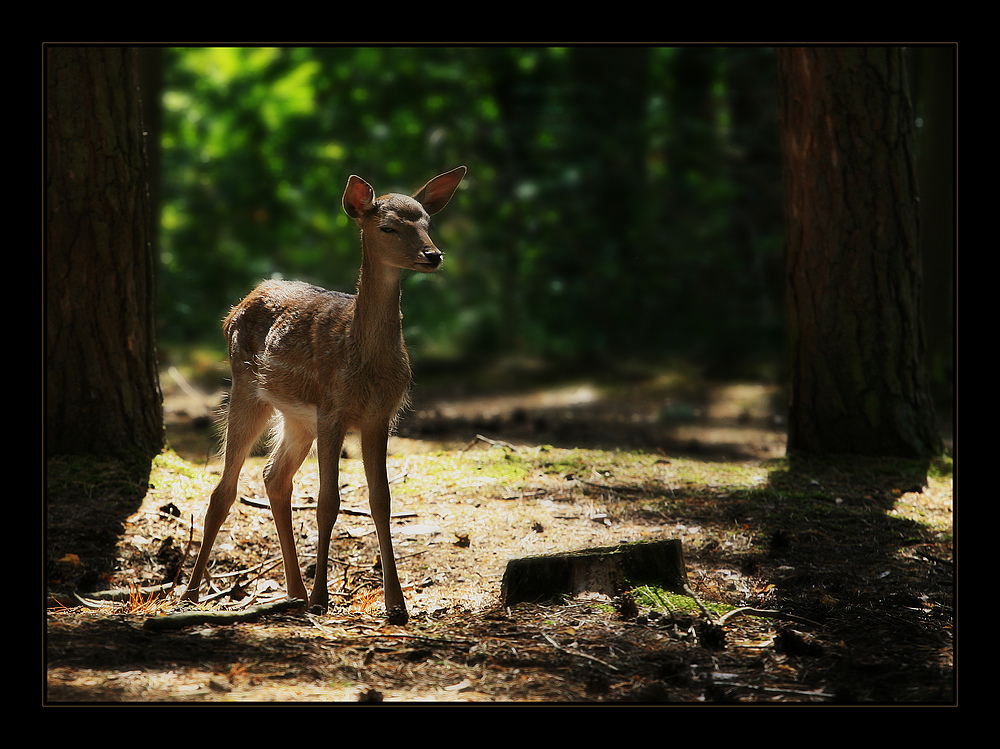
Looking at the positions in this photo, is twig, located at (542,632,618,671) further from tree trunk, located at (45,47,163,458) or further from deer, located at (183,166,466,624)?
tree trunk, located at (45,47,163,458)

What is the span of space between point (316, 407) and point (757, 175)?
11345 mm

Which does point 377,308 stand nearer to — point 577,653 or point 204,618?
point 204,618

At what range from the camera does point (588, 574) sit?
4.69 meters

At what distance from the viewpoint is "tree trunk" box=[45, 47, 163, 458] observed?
6172 millimetres

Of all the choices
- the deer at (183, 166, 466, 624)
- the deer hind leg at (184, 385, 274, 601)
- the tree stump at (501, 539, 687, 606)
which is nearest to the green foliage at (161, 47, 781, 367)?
the deer hind leg at (184, 385, 274, 601)

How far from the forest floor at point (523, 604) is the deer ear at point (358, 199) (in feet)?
7.15

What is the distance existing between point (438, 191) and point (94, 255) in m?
2.62

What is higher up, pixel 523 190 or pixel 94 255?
pixel 523 190

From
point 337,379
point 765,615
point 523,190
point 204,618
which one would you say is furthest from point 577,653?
point 523,190

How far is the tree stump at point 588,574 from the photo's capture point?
468cm

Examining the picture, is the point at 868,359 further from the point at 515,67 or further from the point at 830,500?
the point at 515,67

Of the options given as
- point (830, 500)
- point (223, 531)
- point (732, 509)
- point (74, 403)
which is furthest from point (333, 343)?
point (830, 500)

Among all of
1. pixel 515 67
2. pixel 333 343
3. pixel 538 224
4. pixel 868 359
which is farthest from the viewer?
pixel 515 67

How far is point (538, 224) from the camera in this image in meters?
14.3
